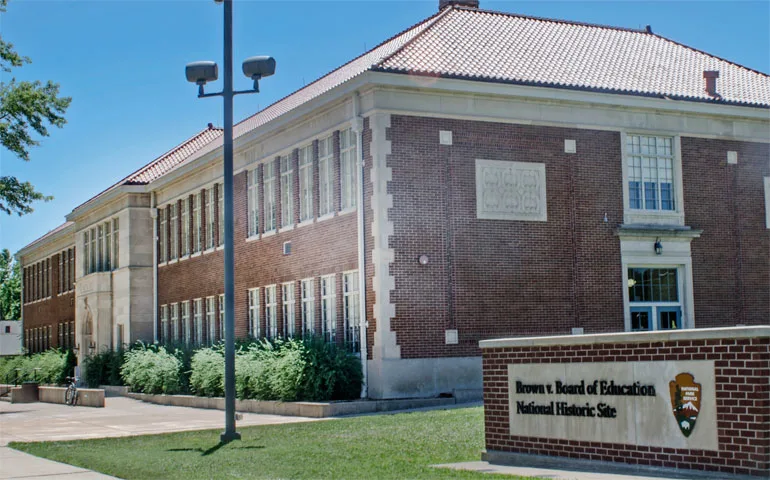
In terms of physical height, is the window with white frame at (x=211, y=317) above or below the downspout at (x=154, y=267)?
below

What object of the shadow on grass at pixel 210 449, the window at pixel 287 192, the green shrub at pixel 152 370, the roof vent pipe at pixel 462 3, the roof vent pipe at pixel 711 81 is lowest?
the shadow on grass at pixel 210 449

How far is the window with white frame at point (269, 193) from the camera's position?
3355 centimetres

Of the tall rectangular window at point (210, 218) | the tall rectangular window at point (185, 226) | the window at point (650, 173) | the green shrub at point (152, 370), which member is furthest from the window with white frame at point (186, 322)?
the window at point (650, 173)

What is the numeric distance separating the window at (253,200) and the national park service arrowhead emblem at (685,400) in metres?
24.2

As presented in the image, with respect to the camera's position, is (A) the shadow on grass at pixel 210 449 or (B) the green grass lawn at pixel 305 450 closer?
(B) the green grass lawn at pixel 305 450

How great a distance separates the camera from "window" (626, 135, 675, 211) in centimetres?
3020

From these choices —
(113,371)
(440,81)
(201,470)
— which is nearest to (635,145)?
(440,81)

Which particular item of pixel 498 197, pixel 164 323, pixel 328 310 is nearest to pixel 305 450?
pixel 498 197

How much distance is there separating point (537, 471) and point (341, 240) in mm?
16601

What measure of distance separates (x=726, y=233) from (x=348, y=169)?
35.9ft

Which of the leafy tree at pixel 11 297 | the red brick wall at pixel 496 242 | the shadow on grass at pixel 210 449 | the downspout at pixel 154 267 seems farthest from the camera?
the leafy tree at pixel 11 297

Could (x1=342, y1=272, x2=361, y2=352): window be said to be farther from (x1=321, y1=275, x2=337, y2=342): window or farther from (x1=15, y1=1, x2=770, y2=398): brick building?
(x1=321, y1=275, x2=337, y2=342): window

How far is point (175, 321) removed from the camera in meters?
43.5

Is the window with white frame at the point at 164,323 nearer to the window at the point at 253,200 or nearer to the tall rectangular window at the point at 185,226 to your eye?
the tall rectangular window at the point at 185,226
